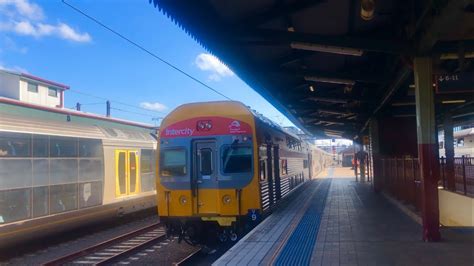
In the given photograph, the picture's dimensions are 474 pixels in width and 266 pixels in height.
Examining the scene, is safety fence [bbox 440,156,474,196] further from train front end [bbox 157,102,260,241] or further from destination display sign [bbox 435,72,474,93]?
train front end [bbox 157,102,260,241]

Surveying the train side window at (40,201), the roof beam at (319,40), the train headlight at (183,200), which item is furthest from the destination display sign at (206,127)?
the train side window at (40,201)

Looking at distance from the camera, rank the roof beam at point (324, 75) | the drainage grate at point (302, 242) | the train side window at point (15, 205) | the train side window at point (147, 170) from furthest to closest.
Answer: the train side window at point (147, 170), the roof beam at point (324, 75), the train side window at point (15, 205), the drainage grate at point (302, 242)

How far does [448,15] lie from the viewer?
6293 millimetres

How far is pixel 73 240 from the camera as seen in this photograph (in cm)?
1220

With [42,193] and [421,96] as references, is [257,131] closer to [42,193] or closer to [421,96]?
[421,96]

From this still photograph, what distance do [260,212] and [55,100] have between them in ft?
90.8

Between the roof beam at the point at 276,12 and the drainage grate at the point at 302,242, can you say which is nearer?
the drainage grate at the point at 302,242

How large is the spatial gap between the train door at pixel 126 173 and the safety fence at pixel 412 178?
8.64 m

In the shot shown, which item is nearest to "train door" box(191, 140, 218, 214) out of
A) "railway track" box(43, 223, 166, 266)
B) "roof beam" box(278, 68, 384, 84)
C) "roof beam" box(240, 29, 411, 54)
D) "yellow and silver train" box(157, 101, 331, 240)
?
"yellow and silver train" box(157, 101, 331, 240)

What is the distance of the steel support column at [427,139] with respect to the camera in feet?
25.2

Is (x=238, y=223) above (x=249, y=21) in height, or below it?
below

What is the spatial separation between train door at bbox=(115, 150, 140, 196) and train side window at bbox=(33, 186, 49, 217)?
12.4 feet

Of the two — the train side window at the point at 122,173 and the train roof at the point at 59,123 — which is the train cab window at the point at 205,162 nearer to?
the train roof at the point at 59,123

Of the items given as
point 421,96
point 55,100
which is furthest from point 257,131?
point 55,100
